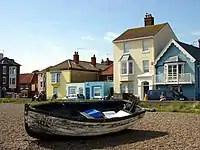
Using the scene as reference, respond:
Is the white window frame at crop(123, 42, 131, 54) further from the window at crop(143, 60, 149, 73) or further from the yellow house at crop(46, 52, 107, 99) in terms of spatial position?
the yellow house at crop(46, 52, 107, 99)

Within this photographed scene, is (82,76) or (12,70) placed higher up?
(12,70)

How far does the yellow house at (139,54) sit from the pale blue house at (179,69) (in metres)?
1.20

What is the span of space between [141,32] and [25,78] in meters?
41.3

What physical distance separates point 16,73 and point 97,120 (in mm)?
68206

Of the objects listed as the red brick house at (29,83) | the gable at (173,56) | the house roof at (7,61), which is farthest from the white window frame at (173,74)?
the house roof at (7,61)

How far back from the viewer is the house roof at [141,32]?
153ft

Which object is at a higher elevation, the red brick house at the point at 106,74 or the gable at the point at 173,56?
the gable at the point at 173,56

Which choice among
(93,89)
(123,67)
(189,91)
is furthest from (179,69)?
(93,89)

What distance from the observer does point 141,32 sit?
4806 centimetres

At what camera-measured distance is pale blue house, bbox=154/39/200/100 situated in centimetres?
4238

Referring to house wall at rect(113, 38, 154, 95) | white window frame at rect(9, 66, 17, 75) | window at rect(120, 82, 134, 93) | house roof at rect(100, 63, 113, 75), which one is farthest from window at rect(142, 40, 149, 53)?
white window frame at rect(9, 66, 17, 75)

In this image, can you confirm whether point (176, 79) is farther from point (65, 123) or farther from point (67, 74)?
point (65, 123)

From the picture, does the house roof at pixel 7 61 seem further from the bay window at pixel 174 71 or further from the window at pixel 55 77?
the bay window at pixel 174 71

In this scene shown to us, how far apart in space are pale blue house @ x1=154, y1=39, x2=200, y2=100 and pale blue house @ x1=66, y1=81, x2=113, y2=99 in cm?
910
